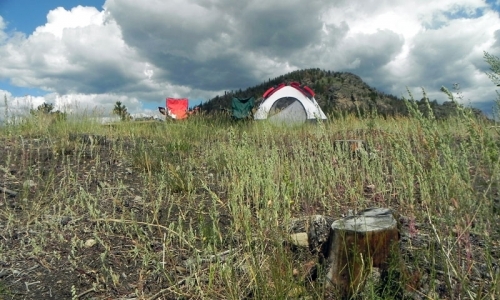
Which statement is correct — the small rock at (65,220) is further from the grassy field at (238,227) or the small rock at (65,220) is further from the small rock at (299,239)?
the small rock at (299,239)

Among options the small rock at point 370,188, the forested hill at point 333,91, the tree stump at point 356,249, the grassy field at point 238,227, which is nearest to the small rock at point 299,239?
the grassy field at point 238,227

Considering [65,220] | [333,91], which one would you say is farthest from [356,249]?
[333,91]

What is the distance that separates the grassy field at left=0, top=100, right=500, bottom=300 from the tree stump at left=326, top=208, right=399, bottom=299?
7cm

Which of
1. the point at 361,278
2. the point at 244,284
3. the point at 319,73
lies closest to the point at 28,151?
the point at 244,284

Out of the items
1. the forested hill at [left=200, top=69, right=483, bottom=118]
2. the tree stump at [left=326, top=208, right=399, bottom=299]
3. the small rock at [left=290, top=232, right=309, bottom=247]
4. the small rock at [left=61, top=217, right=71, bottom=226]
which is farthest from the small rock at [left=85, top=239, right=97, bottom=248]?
the forested hill at [left=200, top=69, right=483, bottom=118]

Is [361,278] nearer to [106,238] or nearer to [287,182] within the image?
[287,182]

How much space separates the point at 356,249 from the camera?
1.79 metres

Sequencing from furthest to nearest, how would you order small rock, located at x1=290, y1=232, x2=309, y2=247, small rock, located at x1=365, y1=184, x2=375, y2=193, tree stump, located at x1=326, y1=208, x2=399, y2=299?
1. small rock, located at x1=365, y1=184, x2=375, y2=193
2. small rock, located at x1=290, y1=232, x2=309, y2=247
3. tree stump, located at x1=326, y1=208, x2=399, y2=299

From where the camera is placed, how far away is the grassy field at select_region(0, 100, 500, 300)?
5.02 feet

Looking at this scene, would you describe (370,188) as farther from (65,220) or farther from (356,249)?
(65,220)

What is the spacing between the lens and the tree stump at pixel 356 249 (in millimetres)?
1807

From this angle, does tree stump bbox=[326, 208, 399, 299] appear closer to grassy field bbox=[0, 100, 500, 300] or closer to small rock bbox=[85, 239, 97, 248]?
grassy field bbox=[0, 100, 500, 300]

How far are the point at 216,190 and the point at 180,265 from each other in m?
1.37

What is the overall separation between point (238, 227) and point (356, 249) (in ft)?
3.13
